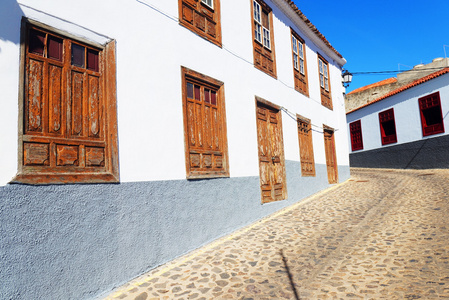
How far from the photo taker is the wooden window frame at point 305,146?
10.4 metres

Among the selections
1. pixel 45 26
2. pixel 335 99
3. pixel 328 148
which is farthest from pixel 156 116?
A: pixel 335 99

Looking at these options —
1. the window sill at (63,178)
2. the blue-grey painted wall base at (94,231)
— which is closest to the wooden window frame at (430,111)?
the blue-grey painted wall base at (94,231)

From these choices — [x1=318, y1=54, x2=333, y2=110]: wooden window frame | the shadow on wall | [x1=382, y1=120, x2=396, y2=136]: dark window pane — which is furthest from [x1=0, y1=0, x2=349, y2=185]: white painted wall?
[x1=382, y1=120, x2=396, y2=136]: dark window pane

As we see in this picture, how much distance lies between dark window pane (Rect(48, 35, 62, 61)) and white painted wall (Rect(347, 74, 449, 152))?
54.0 ft

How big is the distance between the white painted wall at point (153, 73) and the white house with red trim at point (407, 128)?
1070cm

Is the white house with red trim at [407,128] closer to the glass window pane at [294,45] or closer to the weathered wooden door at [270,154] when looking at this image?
the glass window pane at [294,45]

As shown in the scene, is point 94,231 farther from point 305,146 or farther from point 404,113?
point 404,113

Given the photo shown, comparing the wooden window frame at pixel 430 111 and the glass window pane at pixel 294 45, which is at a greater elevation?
the glass window pane at pixel 294 45

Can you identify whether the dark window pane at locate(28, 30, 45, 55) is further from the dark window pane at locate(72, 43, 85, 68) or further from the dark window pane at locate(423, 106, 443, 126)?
the dark window pane at locate(423, 106, 443, 126)

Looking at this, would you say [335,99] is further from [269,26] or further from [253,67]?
[253,67]

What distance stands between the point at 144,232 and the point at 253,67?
202 inches

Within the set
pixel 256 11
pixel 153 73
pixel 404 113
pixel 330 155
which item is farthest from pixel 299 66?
pixel 404 113

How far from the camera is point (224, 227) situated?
6.37m

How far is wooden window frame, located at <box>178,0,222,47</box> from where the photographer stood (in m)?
6.21
